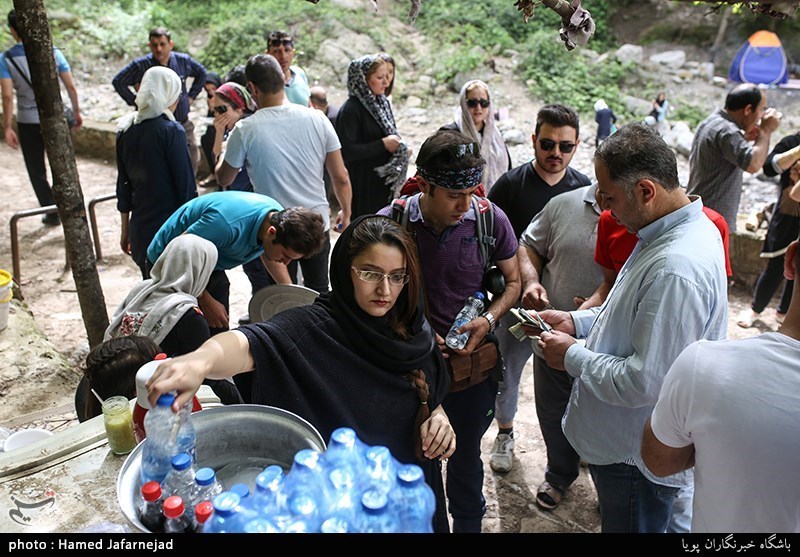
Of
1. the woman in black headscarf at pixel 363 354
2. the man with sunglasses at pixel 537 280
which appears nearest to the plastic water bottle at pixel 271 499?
the woman in black headscarf at pixel 363 354

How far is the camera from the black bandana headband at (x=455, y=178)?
8.65 feet

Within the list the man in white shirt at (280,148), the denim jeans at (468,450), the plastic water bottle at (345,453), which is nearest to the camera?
the plastic water bottle at (345,453)

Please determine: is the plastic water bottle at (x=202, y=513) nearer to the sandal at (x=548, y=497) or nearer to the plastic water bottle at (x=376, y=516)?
the plastic water bottle at (x=376, y=516)

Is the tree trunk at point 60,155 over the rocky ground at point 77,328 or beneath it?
over

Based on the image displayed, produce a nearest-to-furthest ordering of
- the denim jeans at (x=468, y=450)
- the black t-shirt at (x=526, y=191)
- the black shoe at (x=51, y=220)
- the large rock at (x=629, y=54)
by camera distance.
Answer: the denim jeans at (x=468, y=450), the black t-shirt at (x=526, y=191), the black shoe at (x=51, y=220), the large rock at (x=629, y=54)

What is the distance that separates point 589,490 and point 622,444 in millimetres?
1363

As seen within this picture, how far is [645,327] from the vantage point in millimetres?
2049

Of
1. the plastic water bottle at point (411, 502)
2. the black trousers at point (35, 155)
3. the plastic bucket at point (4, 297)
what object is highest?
the plastic water bottle at point (411, 502)

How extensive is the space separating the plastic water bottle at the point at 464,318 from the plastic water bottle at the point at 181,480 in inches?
56.7

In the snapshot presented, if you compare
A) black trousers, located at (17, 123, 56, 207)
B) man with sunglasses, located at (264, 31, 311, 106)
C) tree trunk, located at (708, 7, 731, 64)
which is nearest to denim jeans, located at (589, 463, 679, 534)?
man with sunglasses, located at (264, 31, 311, 106)

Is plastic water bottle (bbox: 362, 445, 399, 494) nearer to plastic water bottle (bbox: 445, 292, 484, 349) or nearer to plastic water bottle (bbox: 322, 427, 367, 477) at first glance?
plastic water bottle (bbox: 322, 427, 367, 477)

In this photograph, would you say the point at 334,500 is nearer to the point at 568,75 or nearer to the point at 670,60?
the point at 568,75

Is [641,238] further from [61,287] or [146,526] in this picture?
[61,287]

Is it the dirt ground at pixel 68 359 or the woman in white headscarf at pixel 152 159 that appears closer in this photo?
the dirt ground at pixel 68 359
